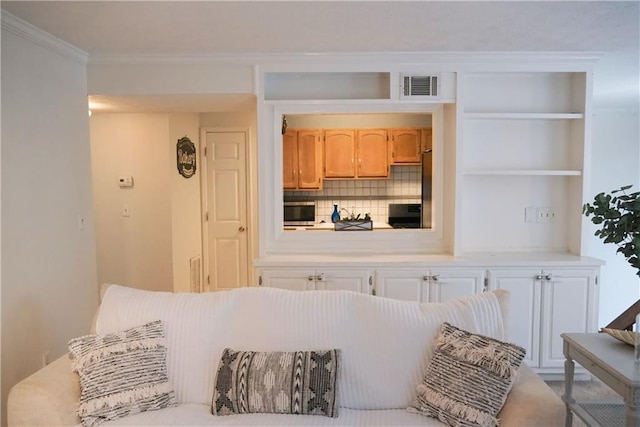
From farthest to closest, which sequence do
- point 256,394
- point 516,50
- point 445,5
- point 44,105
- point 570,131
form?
point 570,131 < point 516,50 < point 44,105 < point 445,5 < point 256,394

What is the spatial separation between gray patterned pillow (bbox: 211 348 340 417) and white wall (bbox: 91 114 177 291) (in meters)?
3.11

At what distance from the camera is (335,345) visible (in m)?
2.15

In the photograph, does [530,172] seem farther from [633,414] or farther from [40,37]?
Result: [40,37]

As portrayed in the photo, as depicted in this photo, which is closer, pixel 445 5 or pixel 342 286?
pixel 445 5

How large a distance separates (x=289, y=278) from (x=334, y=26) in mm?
1765

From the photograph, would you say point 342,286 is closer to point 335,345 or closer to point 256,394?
point 335,345

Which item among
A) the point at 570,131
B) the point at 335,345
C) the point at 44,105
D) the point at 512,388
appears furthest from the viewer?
the point at 570,131

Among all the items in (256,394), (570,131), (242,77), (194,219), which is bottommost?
(256,394)

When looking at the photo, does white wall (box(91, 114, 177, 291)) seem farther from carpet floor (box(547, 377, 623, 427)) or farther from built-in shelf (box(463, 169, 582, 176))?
carpet floor (box(547, 377, 623, 427))

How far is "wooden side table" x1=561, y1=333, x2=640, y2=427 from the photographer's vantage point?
1838 mm

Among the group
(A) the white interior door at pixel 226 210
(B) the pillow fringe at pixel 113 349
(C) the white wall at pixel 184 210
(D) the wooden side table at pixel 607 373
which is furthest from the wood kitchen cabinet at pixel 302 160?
(D) the wooden side table at pixel 607 373

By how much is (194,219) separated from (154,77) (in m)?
2.32

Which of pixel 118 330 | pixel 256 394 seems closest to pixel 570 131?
pixel 256 394

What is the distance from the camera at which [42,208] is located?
2867mm
